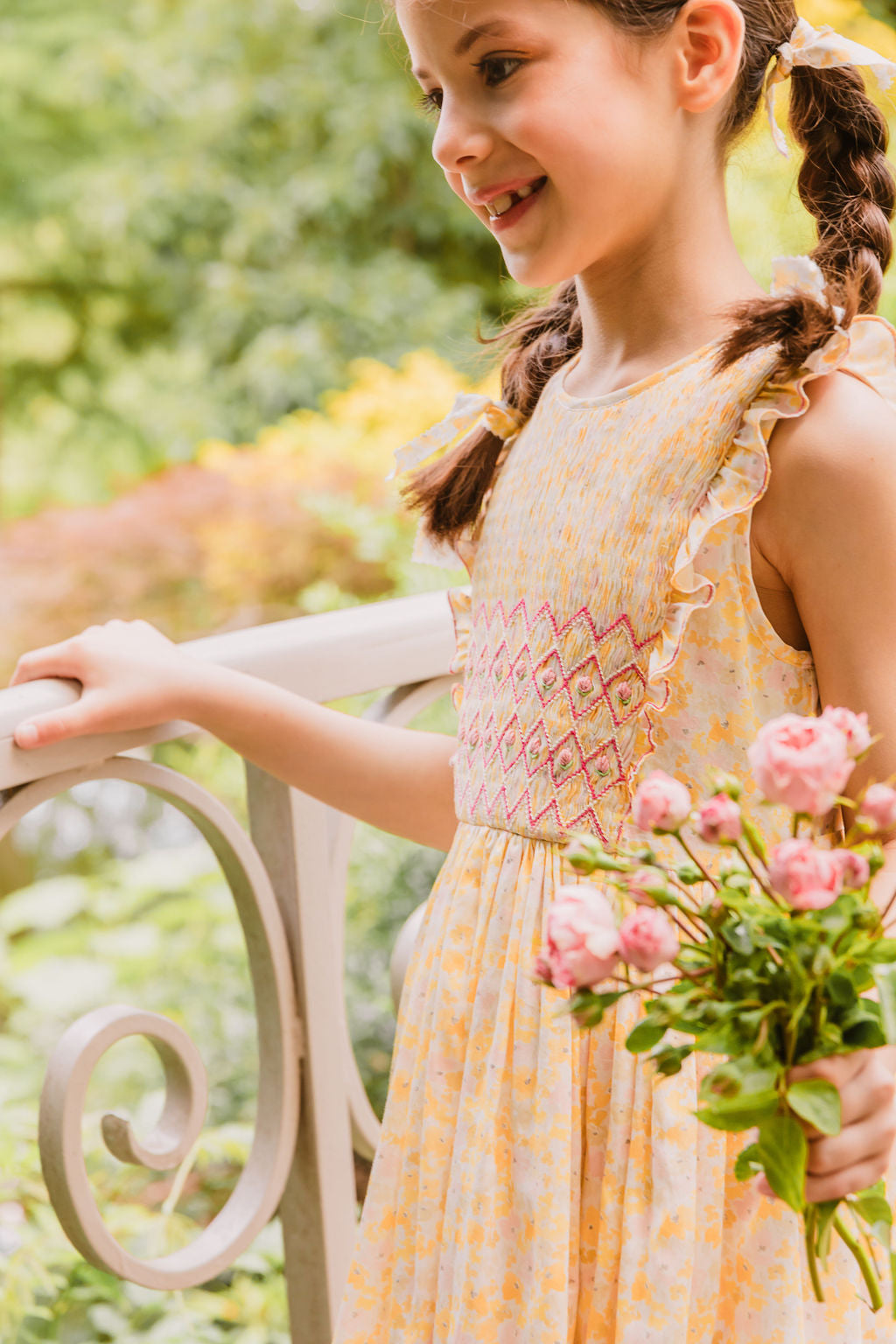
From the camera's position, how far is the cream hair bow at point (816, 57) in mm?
920

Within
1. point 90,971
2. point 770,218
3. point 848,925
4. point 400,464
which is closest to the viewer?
point 848,925

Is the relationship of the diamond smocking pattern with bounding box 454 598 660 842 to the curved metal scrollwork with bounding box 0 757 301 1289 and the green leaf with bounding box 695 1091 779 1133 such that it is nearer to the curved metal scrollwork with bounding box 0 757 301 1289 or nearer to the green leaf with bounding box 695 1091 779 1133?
the curved metal scrollwork with bounding box 0 757 301 1289

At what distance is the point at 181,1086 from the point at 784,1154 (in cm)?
67

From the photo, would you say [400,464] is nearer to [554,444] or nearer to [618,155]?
[554,444]

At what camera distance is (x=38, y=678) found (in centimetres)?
104

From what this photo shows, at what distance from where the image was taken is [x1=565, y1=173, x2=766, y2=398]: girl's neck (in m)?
0.94

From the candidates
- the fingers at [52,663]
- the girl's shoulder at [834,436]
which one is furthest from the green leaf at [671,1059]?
the fingers at [52,663]

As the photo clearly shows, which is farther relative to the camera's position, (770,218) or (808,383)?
(770,218)

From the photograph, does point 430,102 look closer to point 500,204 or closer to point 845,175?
point 500,204

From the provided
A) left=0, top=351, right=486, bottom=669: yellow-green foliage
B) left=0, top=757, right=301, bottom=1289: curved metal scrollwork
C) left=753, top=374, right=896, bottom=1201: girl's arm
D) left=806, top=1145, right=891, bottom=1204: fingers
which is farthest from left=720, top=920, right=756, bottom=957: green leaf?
left=0, top=351, right=486, bottom=669: yellow-green foliage

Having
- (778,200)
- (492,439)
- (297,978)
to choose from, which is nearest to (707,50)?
(492,439)

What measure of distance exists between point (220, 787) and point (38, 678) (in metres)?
1.91

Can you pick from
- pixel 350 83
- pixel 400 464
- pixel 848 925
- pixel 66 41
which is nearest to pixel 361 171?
pixel 350 83

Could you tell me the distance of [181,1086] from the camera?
109cm
